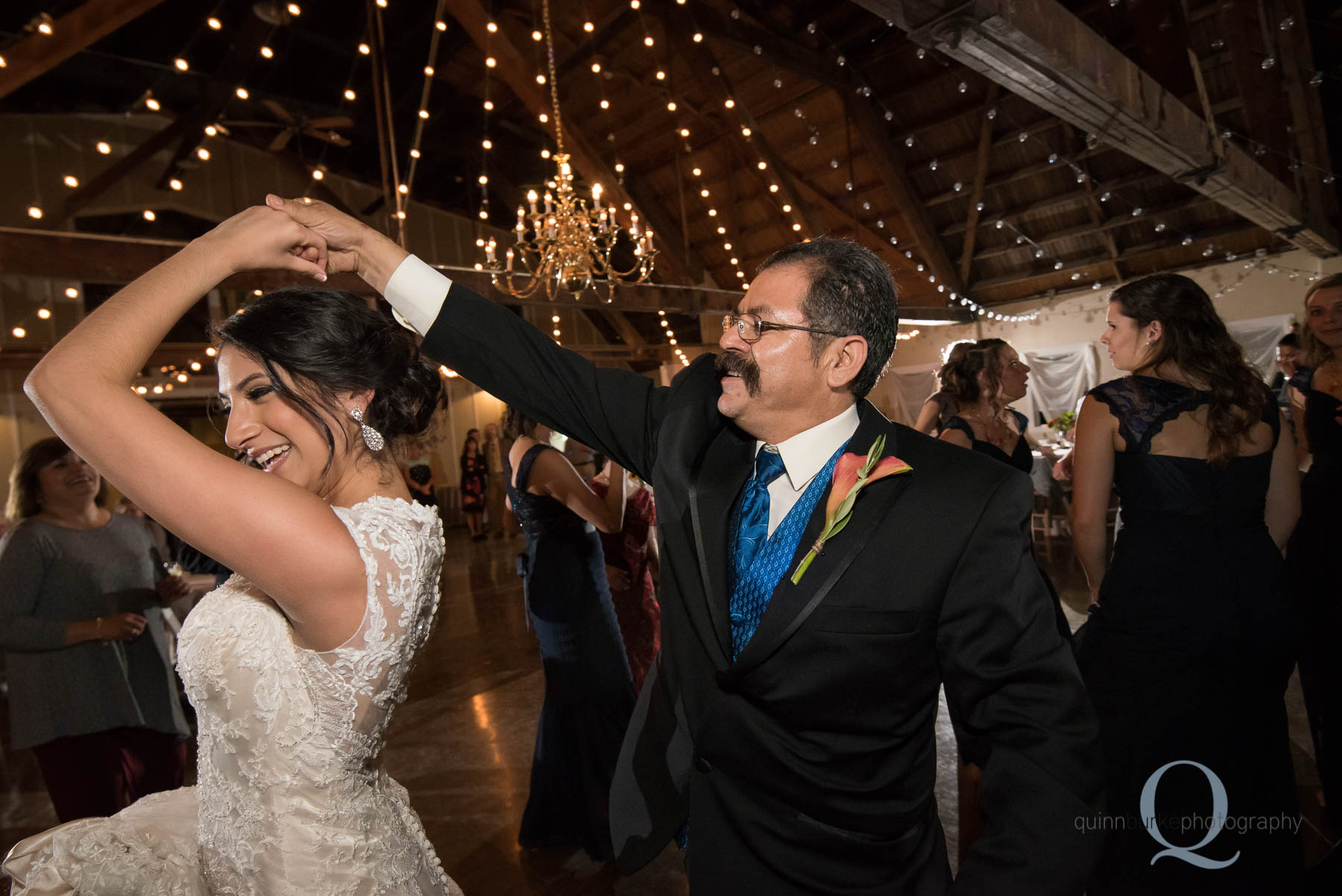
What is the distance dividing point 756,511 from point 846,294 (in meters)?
0.45

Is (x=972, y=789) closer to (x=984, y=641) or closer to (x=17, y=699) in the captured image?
(x=984, y=641)

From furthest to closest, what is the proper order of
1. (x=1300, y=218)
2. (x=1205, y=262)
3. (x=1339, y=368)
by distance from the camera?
1. (x=1205, y=262)
2. (x=1300, y=218)
3. (x=1339, y=368)

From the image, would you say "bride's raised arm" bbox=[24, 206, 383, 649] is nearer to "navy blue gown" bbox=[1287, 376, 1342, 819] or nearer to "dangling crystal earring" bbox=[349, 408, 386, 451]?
"dangling crystal earring" bbox=[349, 408, 386, 451]

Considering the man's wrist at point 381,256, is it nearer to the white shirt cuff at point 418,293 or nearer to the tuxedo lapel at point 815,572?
the white shirt cuff at point 418,293

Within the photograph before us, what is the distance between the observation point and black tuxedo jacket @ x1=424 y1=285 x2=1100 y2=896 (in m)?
1.00

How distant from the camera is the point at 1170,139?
193 inches

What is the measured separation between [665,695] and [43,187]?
10583mm

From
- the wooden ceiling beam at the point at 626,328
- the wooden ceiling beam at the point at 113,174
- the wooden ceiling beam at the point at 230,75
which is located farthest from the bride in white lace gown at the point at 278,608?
the wooden ceiling beam at the point at 626,328

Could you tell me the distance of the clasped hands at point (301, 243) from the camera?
1.06 m

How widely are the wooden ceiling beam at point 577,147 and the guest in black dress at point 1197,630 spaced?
5.73 m

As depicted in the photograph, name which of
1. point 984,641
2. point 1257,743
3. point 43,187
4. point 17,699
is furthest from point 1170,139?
point 43,187

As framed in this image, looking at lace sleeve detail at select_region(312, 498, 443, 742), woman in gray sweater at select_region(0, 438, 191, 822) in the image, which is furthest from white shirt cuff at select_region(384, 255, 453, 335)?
woman in gray sweater at select_region(0, 438, 191, 822)

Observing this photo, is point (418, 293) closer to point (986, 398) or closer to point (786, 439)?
point (786, 439)

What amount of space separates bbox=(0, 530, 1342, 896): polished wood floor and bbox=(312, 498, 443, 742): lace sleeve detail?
5.47 feet
